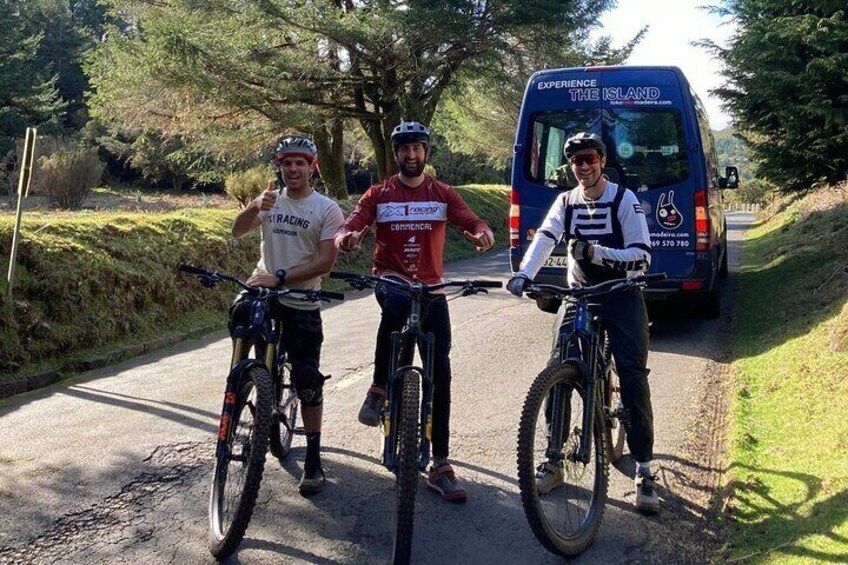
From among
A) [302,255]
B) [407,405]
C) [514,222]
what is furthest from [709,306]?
[407,405]

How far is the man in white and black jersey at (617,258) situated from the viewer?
14.8ft

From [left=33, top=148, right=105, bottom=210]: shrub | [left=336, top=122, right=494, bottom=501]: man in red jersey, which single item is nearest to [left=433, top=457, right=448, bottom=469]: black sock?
[left=336, top=122, right=494, bottom=501]: man in red jersey

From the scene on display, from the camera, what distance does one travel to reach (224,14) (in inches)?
809

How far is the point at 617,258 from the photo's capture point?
14.7 ft

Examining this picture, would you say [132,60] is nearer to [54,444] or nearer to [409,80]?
[409,80]

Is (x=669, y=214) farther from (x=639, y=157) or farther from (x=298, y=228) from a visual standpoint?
(x=298, y=228)

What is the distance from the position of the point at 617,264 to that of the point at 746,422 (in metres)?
2.46

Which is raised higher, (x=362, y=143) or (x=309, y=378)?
(x=362, y=143)

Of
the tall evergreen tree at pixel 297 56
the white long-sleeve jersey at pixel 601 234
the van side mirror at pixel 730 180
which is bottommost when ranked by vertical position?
the white long-sleeve jersey at pixel 601 234

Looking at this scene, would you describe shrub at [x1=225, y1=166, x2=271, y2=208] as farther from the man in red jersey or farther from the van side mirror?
the man in red jersey

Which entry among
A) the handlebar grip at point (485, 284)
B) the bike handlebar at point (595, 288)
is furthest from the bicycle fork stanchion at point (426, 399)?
the bike handlebar at point (595, 288)

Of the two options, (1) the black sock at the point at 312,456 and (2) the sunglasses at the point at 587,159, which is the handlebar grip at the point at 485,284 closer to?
Answer: (2) the sunglasses at the point at 587,159

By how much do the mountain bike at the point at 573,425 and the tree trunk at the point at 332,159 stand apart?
67.4 feet

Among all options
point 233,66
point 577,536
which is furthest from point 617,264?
point 233,66
